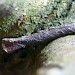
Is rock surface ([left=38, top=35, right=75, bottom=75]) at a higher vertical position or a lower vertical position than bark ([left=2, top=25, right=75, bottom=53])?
lower

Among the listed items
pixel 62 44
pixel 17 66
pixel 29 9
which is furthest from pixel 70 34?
pixel 17 66

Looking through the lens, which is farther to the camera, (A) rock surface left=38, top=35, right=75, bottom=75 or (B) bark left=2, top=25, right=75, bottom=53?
(B) bark left=2, top=25, right=75, bottom=53

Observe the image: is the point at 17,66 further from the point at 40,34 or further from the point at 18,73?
the point at 40,34

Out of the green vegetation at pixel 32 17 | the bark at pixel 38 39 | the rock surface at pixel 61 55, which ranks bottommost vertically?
the rock surface at pixel 61 55

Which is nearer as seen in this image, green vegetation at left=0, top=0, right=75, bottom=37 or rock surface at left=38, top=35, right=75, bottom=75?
rock surface at left=38, top=35, right=75, bottom=75

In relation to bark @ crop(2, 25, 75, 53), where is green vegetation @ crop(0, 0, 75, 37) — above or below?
above

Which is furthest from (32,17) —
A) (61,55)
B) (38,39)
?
(61,55)

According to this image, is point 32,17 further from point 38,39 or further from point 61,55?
point 61,55

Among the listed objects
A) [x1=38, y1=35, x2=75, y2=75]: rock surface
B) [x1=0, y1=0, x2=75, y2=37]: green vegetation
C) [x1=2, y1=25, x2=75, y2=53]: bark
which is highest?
[x1=0, y1=0, x2=75, y2=37]: green vegetation

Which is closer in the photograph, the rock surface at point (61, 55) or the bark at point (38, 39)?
the rock surface at point (61, 55)

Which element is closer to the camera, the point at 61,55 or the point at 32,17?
the point at 61,55
